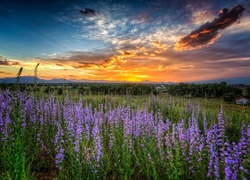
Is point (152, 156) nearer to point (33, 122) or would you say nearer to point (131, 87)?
point (33, 122)

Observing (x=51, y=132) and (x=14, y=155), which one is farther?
(x=51, y=132)

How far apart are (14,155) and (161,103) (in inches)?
504

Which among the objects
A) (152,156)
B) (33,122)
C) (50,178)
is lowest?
(50,178)

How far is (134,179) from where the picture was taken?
5844mm

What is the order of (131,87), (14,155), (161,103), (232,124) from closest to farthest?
(14,155), (232,124), (161,103), (131,87)

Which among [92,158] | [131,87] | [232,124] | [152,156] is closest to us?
[92,158]

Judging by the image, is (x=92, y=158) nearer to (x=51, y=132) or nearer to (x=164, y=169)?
(x=164, y=169)

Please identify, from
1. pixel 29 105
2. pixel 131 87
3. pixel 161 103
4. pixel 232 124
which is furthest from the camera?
pixel 131 87

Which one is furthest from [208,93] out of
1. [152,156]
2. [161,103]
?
[152,156]

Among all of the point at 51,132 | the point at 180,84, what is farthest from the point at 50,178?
the point at 180,84

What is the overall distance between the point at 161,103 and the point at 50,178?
36.5 ft

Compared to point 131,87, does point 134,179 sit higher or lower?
lower

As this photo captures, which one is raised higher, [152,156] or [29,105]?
[29,105]

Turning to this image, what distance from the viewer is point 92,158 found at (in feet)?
18.6
